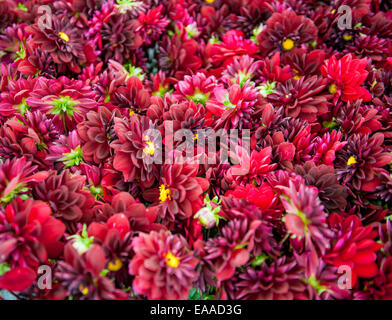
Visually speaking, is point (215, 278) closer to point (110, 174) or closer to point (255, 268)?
point (255, 268)

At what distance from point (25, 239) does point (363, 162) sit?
1.86ft

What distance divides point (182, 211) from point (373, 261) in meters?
0.31

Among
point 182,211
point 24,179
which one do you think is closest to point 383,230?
point 182,211

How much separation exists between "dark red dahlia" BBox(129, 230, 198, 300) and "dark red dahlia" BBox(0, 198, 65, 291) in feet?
0.41

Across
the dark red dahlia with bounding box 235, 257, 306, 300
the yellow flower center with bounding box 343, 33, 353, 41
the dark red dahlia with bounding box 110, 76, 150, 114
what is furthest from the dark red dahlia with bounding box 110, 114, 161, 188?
the yellow flower center with bounding box 343, 33, 353, 41

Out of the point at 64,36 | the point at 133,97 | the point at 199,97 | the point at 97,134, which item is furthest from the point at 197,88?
the point at 64,36

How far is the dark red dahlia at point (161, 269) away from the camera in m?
0.45

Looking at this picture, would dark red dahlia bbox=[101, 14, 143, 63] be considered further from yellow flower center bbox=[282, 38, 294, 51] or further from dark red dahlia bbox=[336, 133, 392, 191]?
dark red dahlia bbox=[336, 133, 392, 191]

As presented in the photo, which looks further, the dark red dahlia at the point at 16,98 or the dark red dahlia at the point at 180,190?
the dark red dahlia at the point at 16,98

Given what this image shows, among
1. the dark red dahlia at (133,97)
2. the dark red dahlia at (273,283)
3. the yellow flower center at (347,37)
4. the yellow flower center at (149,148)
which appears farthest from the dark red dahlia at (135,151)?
the yellow flower center at (347,37)

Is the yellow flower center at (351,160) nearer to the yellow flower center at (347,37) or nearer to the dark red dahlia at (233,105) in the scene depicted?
the dark red dahlia at (233,105)

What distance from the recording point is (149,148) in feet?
1.87

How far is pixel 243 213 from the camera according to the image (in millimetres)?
492

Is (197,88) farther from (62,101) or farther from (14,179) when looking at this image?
(14,179)
